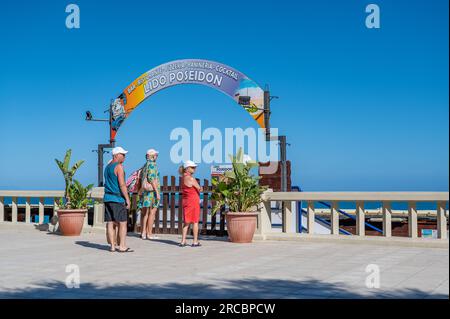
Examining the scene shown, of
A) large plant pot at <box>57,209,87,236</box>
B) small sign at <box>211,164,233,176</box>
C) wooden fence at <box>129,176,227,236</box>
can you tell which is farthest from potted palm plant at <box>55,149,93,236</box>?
small sign at <box>211,164,233,176</box>

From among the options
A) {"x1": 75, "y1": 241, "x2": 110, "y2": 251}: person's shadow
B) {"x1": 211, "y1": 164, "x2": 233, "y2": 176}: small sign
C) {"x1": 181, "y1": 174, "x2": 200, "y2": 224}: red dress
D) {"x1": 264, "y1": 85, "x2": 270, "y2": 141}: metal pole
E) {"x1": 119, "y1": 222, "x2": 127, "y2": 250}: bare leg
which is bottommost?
{"x1": 75, "y1": 241, "x2": 110, "y2": 251}: person's shadow

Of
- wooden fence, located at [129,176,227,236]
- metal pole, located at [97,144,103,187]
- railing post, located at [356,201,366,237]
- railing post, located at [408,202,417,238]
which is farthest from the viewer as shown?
metal pole, located at [97,144,103,187]

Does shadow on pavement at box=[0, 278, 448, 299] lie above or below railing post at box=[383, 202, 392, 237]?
below

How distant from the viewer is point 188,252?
10.4 meters

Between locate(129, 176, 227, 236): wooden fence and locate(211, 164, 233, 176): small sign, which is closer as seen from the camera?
locate(129, 176, 227, 236): wooden fence

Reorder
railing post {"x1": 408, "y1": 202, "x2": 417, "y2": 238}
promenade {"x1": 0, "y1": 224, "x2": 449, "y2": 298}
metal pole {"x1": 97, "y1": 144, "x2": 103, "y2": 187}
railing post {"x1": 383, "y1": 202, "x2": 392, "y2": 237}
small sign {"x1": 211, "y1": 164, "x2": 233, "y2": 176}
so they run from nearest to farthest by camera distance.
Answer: promenade {"x1": 0, "y1": 224, "x2": 449, "y2": 298} < railing post {"x1": 408, "y1": 202, "x2": 417, "y2": 238} < railing post {"x1": 383, "y1": 202, "x2": 392, "y2": 237} < small sign {"x1": 211, "y1": 164, "x2": 233, "y2": 176} < metal pole {"x1": 97, "y1": 144, "x2": 103, "y2": 187}

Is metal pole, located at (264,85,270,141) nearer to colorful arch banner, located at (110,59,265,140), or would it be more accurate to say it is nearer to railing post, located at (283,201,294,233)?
colorful arch banner, located at (110,59,265,140)

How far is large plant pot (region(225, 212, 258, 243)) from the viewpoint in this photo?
1188 cm

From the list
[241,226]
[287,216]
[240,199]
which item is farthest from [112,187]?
[287,216]

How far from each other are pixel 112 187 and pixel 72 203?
4.16m
